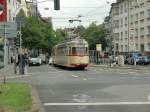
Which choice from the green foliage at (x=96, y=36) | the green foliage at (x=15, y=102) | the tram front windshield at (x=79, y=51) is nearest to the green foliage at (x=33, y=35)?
the green foliage at (x=96, y=36)

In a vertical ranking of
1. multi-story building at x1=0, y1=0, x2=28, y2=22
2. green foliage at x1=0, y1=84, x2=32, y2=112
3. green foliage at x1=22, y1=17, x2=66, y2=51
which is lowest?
green foliage at x1=0, y1=84, x2=32, y2=112

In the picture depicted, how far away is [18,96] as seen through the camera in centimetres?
1864

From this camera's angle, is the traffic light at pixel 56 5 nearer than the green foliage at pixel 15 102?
No

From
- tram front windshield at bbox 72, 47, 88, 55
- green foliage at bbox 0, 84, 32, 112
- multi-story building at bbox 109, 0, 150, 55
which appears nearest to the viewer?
green foliage at bbox 0, 84, 32, 112

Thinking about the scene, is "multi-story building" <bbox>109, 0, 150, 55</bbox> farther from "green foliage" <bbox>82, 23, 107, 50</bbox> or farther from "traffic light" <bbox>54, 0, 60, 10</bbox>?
"traffic light" <bbox>54, 0, 60, 10</bbox>

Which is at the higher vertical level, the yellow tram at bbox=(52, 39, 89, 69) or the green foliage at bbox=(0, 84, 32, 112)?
the yellow tram at bbox=(52, 39, 89, 69)

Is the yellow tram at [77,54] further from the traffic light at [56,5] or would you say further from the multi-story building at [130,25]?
the multi-story building at [130,25]

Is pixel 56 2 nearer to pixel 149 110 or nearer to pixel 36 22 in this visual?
pixel 149 110

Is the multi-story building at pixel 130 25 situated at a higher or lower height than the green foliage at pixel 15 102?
higher

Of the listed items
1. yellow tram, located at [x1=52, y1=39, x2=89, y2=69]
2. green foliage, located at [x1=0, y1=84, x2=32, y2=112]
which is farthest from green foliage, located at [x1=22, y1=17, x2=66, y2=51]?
green foliage, located at [x1=0, y1=84, x2=32, y2=112]

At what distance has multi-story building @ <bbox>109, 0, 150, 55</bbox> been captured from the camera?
105606mm

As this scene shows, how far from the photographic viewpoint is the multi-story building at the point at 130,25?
106m

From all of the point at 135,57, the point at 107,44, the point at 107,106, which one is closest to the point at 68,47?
the point at 135,57

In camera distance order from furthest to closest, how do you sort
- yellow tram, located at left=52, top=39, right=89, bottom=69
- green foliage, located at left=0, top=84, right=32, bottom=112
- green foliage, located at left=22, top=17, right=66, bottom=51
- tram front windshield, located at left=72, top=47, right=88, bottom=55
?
green foliage, located at left=22, top=17, right=66, bottom=51
tram front windshield, located at left=72, top=47, right=88, bottom=55
yellow tram, located at left=52, top=39, right=89, bottom=69
green foliage, located at left=0, top=84, right=32, bottom=112
